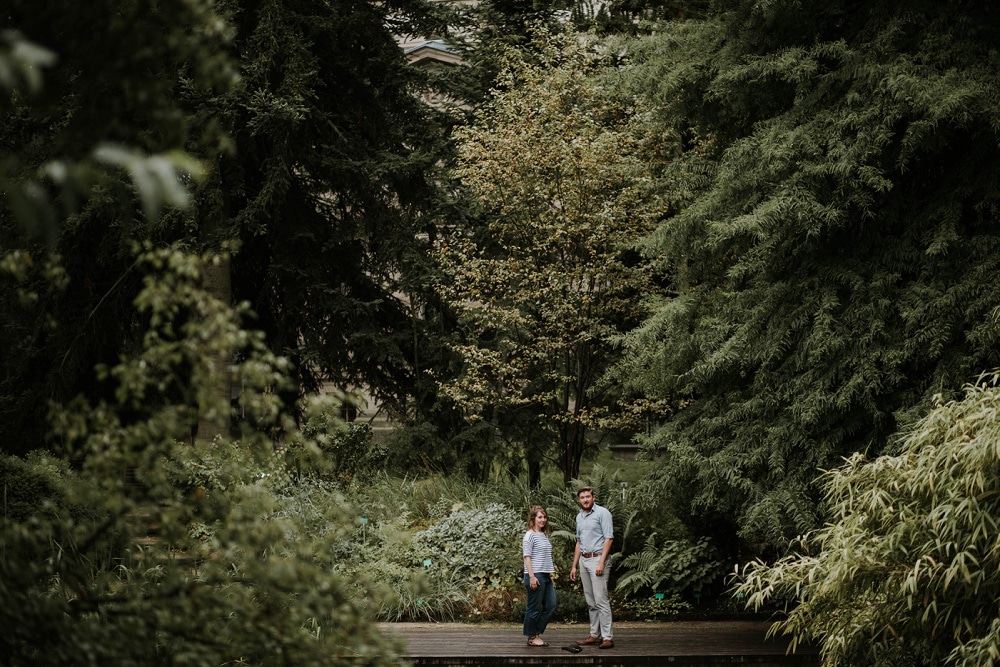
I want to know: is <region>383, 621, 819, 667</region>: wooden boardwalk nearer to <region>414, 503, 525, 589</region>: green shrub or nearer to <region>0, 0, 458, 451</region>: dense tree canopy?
<region>414, 503, 525, 589</region>: green shrub

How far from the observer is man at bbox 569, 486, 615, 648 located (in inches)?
462

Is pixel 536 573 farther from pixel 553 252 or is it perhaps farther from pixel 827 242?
pixel 553 252

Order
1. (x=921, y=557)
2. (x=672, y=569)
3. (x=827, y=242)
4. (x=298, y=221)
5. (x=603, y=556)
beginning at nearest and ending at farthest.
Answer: (x=921, y=557)
(x=603, y=556)
(x=827, y=242)
(x=672, y=569)
(x=298, y=221)

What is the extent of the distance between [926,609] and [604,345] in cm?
946

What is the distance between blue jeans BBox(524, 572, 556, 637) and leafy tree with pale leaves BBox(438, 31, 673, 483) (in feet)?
14.2

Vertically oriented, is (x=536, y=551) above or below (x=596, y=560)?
above

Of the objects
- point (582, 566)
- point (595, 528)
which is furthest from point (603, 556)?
point (582, 566)

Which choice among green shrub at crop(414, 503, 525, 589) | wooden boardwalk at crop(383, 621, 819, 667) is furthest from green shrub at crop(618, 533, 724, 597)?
green shrub at crop(414, 503, 525, 589)

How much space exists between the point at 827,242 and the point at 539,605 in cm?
527

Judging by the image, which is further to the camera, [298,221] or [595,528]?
[298,221]

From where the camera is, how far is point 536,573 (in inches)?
463

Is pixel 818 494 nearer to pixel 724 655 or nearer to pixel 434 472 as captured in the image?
pixel 724 655

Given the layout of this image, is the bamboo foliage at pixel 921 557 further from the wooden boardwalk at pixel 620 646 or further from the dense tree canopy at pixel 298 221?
the dense tree canopy at pixel 298 221

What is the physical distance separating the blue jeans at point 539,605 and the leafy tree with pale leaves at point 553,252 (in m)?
4.32
